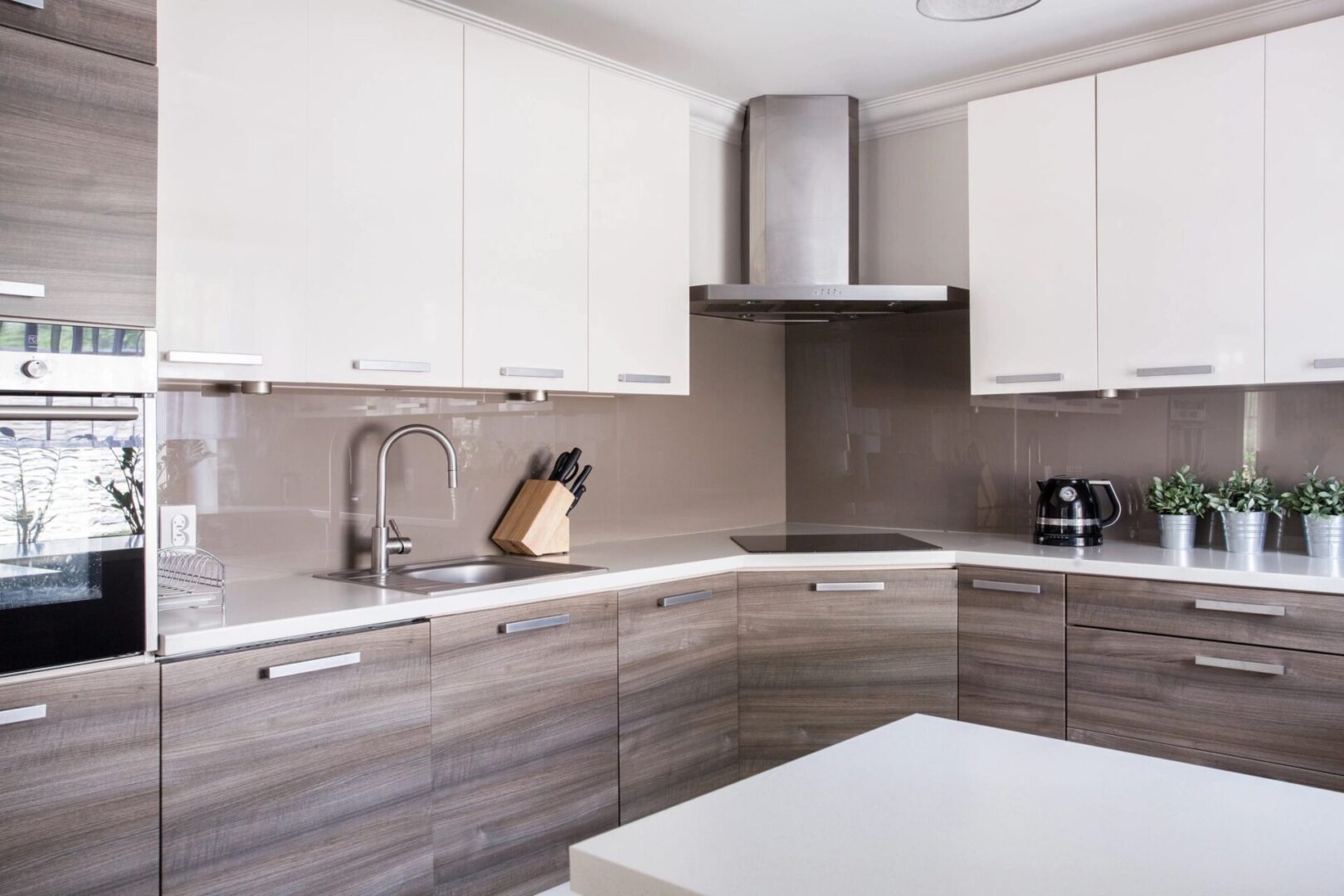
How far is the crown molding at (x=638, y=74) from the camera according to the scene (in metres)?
2.79

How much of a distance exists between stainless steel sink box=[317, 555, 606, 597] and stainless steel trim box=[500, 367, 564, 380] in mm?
521

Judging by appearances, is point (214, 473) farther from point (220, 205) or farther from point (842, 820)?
point (842, 820)

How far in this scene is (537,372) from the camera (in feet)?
8.98

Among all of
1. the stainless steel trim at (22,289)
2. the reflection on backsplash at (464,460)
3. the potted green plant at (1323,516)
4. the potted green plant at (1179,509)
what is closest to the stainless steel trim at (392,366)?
the reflection on backsplash at (464,460)

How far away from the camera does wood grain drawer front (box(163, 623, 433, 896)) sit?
5.91 ft

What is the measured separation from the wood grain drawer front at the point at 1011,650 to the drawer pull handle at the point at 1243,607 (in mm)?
358

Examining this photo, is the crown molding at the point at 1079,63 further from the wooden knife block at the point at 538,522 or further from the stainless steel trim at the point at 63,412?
the stainless steel trim at the point at 63,412

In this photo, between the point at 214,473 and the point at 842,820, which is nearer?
the point at 842,820

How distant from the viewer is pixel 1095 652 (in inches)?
108

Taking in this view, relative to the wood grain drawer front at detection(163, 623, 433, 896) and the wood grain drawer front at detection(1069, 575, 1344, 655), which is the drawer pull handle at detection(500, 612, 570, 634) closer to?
the wood grain drawer front at detection(163, 623, 433, 896)

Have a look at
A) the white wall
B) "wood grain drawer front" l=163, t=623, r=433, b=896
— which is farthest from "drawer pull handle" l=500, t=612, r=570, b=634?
the white wall

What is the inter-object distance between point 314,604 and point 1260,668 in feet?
7.21

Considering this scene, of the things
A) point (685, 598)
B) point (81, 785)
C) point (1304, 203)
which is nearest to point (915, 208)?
point (1304, 203)

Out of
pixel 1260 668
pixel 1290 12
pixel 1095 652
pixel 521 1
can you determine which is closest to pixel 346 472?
pixel 521 1
